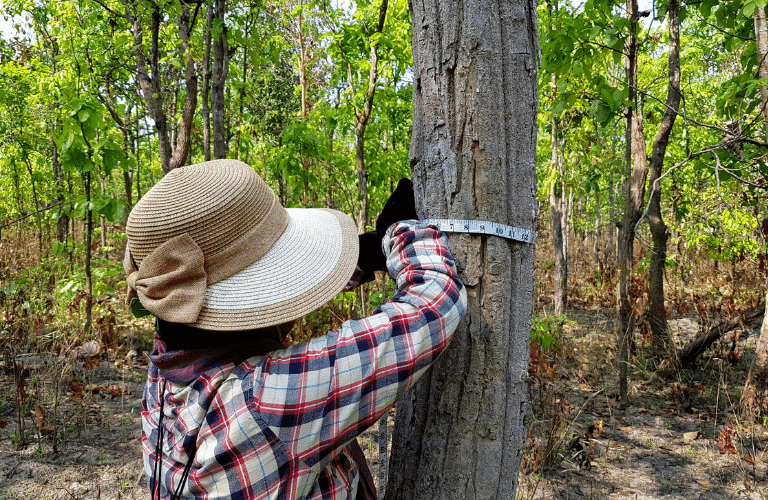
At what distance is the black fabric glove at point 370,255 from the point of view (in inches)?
57.1

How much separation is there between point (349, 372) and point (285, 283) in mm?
238

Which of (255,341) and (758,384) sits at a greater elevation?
(255,341)

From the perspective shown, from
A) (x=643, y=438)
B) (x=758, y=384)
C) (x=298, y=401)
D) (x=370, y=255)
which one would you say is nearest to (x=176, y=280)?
(x=298, y=401)

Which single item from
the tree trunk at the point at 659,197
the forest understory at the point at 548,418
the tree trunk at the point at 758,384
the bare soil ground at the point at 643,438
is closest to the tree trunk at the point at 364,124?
the forest understory at the point at 548,418

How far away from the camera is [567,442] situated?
3.68 meters

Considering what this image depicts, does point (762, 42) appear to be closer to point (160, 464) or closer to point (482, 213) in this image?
point (482, 213)

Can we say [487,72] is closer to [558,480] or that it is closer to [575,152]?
[558,480]

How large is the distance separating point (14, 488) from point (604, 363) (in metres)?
5.19

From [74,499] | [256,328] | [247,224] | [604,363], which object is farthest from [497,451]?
[604,363]

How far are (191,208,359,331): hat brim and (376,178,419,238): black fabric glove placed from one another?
0.52 feet

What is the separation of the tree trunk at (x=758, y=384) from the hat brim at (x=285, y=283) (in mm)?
4138

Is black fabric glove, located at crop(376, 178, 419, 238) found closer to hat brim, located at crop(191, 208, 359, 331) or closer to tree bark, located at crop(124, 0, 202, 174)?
hat brim, located at crop(191, 208, 359, 331)

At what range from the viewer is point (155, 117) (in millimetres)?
3420

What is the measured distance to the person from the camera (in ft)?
3.18
